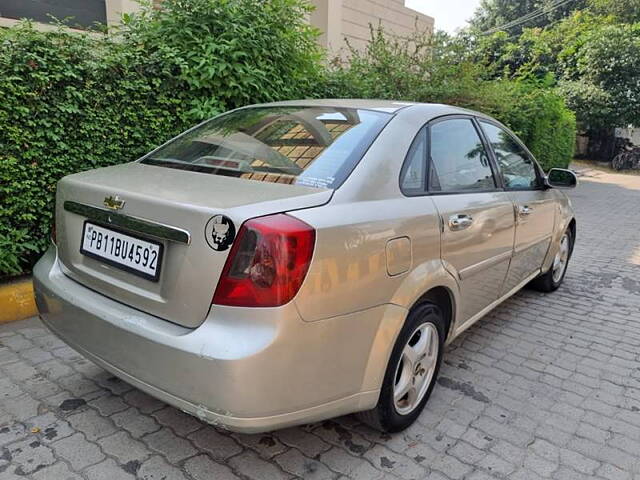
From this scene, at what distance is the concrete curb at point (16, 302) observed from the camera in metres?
3.37

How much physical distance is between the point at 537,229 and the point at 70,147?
11.9 feet

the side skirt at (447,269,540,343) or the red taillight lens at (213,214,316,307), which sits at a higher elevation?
the red taillight lens at (213,214,316,307)

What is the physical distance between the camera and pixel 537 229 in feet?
12.0

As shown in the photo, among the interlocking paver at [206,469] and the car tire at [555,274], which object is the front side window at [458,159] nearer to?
the interlocking paver at [206,469]

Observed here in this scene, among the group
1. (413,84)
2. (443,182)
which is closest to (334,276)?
(443,182)

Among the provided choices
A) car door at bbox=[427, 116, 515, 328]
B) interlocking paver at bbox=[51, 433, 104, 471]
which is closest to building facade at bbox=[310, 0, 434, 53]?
car door at bbox=[427, 116, 515, 328]

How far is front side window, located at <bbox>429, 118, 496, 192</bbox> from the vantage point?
101 inches

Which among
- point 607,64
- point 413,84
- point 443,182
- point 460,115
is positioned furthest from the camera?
point 607,64

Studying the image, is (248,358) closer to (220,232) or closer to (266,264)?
(266,264)

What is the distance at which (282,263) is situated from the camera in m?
1.66

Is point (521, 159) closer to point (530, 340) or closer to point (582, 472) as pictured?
point (530, 340)

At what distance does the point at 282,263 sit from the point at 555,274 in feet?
12.2

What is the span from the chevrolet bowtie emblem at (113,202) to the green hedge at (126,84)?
1.77m

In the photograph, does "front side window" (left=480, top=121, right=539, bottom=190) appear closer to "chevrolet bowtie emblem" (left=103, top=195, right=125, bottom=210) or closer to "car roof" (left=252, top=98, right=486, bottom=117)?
"car roof" (left=252, top=98, right=486, bottom=117)
